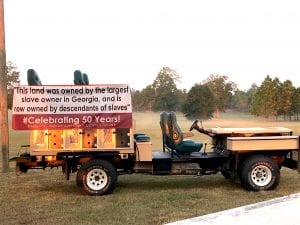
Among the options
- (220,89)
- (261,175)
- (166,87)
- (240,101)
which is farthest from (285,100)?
(261,175)

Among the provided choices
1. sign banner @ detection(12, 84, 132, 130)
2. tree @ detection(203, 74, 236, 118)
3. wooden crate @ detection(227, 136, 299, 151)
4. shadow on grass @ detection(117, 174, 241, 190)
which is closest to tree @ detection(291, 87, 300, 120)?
tree @ detection(203, 74, 236, 118)

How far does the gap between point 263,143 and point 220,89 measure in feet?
249

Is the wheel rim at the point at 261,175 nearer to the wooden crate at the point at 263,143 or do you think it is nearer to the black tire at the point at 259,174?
the black tire at the point at 259,174

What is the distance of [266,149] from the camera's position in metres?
10.5

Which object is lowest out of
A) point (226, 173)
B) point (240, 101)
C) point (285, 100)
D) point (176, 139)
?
point (226, 173)

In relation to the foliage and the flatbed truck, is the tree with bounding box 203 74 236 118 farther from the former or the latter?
the flatbed truck

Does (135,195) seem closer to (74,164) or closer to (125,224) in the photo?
(74,164)

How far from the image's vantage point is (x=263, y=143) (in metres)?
10.5

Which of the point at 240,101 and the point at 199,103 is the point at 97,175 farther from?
the point at 240,101

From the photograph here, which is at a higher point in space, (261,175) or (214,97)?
(214,97)

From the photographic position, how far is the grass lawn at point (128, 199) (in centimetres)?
803

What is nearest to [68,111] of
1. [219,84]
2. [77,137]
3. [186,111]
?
[77,137]

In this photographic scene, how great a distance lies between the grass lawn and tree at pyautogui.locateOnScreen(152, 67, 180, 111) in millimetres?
45837

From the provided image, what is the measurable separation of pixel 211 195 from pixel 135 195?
155 cm
